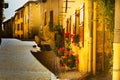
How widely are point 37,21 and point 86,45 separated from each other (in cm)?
4115

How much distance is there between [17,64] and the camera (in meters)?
17.8

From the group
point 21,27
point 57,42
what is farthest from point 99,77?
point 21,27

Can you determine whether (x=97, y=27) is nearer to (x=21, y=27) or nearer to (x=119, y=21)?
(x=119, y=21)

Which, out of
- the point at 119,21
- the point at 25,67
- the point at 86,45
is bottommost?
the point at 25,67

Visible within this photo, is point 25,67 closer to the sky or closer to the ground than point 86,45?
closer to the ground

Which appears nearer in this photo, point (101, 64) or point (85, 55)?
point (101, 64)

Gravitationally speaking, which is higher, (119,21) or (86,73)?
(119,21)

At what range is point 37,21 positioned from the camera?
54094mm

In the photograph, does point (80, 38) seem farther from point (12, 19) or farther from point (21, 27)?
point (12, 19)

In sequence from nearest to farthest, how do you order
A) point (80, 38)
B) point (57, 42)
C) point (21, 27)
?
point (80, 38) → point (57, 42) → point (21, 27)

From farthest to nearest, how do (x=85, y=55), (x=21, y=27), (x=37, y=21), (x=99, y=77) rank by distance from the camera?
(x=21, y=27) < (x=37, y=21) < (x=85, y=55) < (x=99, y=77)

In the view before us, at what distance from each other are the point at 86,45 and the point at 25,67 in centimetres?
441

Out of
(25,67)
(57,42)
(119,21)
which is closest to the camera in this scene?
(119,21)

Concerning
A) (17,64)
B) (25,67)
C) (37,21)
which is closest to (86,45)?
(25,67)
